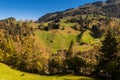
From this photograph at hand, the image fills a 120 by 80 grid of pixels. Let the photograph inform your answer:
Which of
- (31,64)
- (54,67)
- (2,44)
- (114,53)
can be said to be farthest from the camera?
(54,67)

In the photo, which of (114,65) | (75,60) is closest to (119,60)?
(114,65)

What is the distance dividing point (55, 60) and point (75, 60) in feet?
70.3

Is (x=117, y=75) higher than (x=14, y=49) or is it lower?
lower

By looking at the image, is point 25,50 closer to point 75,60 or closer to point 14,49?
point 14,49

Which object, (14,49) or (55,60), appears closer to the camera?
(14,49)

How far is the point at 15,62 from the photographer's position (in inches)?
4117

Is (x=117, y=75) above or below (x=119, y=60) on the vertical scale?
below

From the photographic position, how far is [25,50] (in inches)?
4117

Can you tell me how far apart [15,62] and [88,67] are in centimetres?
3623

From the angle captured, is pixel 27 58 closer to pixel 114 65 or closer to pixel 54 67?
pixel 54 67

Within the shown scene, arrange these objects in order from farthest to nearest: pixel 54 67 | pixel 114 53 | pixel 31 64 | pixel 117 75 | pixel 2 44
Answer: pixel 54 67, pixel 2 44, pixel 31 64, pixel 114 53, pixel 117 75

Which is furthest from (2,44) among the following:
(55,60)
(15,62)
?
(55,60)

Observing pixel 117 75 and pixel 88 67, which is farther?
pixel 88 67

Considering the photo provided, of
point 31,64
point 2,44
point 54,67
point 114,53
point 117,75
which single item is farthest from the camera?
point 54,67
